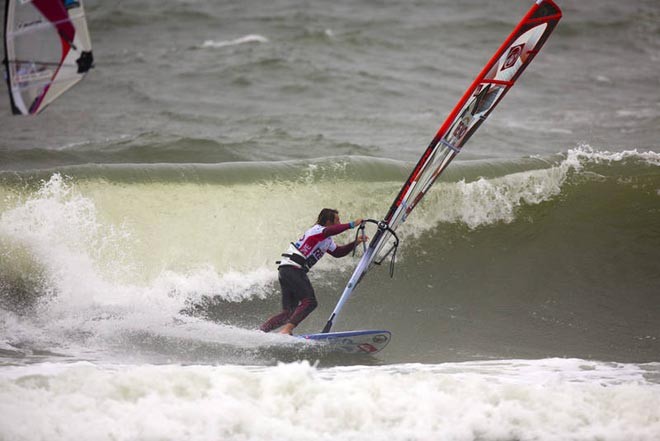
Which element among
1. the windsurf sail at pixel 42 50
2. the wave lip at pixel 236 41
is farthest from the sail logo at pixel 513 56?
the wave lip at pixel 236 41

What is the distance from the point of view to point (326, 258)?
867cm

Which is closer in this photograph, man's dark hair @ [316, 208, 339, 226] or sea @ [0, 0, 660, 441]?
sea @ [0, 0, 660, 441]

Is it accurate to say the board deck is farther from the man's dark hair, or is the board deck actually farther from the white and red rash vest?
the man's dark hair

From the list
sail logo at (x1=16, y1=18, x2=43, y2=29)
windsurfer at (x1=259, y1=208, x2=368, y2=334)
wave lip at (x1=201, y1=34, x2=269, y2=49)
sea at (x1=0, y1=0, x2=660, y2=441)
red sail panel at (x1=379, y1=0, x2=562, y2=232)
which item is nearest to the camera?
sea at (x1=0, y1=0, x2=660, y2=441)

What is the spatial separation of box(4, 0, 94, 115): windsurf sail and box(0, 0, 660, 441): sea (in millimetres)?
923

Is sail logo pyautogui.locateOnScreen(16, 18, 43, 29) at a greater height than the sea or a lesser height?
greater

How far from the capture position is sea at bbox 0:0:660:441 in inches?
202

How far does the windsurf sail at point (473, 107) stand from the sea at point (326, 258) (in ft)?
3.91

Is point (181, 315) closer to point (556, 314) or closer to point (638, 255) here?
point (556, 314)

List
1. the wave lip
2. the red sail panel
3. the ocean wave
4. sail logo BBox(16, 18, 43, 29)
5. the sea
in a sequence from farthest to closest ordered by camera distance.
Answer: the wave lip, sail logo BBox(16, 18, 43, 29), the red sail panel, the sea, the ocean wave

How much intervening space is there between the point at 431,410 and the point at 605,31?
18.3 metres

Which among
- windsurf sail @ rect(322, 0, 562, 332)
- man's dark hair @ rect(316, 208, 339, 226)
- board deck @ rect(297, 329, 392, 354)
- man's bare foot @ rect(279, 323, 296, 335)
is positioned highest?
windsurf sail @ rect(322, 0, 562, 332)

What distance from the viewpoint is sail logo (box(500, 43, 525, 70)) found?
20.5 feet

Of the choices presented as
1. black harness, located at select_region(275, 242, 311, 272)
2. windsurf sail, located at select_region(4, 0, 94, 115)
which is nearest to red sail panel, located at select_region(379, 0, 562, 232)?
black harness, located at select_region(275, 242, 311, 272)
